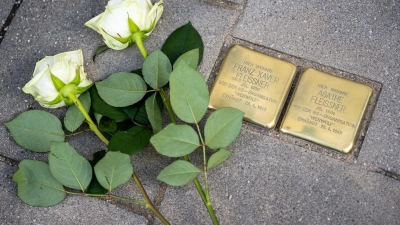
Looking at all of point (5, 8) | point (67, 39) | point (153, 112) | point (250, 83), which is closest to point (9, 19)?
point (5, 8)

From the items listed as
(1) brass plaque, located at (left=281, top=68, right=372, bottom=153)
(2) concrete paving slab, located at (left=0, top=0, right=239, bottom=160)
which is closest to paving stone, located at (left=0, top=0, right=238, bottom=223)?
(2) concrete paving slab, located at (left=0, top=0, right=239, bottom=160)

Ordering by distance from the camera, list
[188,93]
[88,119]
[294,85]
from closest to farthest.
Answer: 1. [188,93]
2. [88,119]
3. [294,85]

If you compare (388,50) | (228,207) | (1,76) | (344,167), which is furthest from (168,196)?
(388,50)

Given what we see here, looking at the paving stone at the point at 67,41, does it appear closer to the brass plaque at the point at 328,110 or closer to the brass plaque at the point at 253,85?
the brass plaque at the point at 253,85

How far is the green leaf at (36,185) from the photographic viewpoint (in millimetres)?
924

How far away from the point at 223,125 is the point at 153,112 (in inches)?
6.0

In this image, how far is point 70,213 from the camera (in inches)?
40.1

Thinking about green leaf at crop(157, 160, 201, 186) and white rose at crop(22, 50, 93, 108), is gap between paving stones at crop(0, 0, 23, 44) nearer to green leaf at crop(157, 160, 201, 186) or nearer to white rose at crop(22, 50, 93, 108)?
white rose at crop(22, 50, 93, 108)

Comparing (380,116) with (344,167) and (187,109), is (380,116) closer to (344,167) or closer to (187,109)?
(344,167)

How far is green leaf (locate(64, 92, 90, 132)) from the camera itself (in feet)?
3.24

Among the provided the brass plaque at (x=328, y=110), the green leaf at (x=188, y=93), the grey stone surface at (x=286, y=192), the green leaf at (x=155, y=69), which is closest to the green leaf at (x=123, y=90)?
the green leaf at (x=155, y=69)

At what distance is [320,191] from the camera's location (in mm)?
1000

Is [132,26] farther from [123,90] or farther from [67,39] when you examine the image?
[67,39]

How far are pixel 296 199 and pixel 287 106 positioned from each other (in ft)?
0.69
